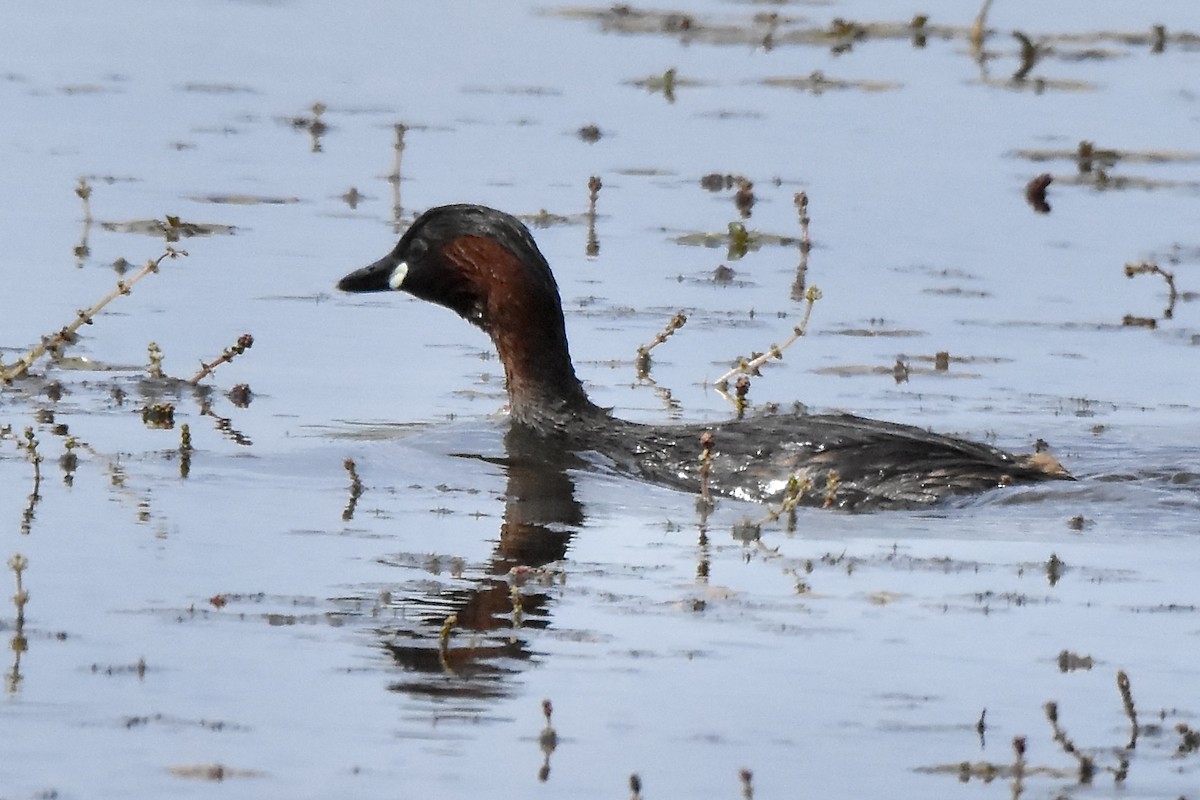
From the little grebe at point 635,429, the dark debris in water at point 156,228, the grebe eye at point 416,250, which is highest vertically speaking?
the dark debris in water at point 156,228

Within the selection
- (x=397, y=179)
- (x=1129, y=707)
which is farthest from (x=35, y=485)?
(x=397, y=179)

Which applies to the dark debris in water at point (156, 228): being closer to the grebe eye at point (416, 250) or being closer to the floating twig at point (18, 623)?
the grebe eye at point (416, 250)

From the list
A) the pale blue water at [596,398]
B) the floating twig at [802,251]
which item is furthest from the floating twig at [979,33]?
the floating twig at [802,251]

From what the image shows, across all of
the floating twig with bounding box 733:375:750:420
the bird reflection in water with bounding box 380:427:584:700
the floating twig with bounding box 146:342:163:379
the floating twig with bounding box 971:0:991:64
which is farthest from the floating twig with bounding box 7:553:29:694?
the floating twig with bounding box 971:0:991:64

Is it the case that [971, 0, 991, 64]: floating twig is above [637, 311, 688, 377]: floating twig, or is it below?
above

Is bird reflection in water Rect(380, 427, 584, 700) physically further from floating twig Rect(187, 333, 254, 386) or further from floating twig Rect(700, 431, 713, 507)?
floating twig Rect(187, 333, 254, 386)

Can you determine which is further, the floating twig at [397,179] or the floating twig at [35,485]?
the floating twig at [397,179]

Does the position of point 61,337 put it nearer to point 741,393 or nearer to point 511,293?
point 511,293

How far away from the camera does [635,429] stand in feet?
36.4

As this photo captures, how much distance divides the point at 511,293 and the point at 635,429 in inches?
35.6

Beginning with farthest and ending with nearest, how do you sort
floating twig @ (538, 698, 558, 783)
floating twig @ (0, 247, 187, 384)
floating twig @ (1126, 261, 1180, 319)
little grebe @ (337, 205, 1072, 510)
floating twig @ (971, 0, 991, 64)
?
floating twig @ (971, 0, 991, 64) < floating twig @ (1126, 261, 1180, 319) < floating twig @ (0, 247, 187, 384) < little grebe @ (337, 205, 1072, 510) < floating twig @ (538, 698, 558, 783)

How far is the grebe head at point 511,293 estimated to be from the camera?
11.5 meters

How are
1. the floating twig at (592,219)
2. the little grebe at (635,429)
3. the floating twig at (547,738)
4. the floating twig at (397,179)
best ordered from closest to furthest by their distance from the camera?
the floating twig at (547,738) < the little grebe at (635,429) < the floating twig at (592,219) < the floating twig at (397,179)

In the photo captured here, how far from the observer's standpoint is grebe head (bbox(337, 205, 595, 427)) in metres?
11.5
